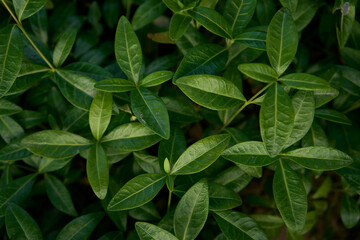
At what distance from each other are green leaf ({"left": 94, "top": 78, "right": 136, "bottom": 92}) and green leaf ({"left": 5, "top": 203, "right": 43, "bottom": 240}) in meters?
0.57

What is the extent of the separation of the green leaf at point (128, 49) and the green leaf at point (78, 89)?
135mm

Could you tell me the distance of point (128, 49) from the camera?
1.04 m

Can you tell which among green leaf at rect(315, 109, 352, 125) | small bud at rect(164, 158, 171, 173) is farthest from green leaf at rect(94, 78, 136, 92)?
green leaf at rect(315, 109, 352, 125)

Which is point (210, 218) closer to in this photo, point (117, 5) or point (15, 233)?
point (15, 233)

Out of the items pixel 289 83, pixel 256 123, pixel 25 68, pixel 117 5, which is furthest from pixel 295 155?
pixel 117 5

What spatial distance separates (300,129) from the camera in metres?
0.99

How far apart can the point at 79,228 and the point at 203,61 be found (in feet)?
2.55

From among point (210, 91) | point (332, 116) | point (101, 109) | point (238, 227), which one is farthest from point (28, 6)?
point (332, 116)

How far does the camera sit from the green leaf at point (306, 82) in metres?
0.90

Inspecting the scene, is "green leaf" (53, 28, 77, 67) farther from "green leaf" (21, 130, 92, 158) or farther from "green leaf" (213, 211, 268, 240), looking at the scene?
"green leaf" (213, 211, 268, 240)

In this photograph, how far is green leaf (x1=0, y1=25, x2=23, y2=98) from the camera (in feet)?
3.26

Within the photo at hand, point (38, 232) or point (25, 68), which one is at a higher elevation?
point (25, 68)

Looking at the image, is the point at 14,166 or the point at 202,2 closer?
the point at 202,2

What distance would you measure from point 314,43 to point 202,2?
0.80 meters
